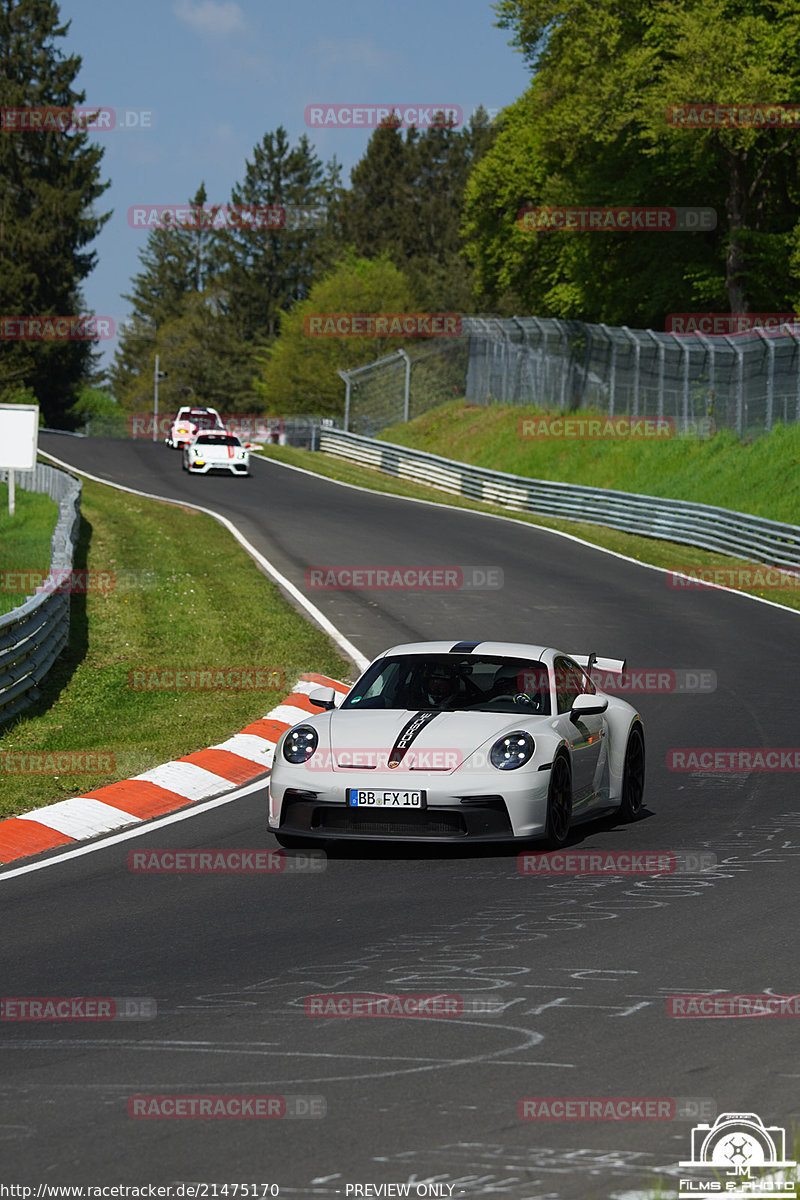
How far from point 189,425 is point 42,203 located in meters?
33.0

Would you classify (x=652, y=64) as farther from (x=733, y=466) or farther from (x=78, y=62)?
(x=78, y=62)

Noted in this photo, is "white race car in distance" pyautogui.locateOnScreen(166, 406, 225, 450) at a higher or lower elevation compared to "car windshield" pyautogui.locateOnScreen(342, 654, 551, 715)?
higher

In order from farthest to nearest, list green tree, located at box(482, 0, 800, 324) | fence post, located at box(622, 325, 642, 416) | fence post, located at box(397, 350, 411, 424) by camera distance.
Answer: fence post, located at box(397, 350, 411, 424)
fence post, located at box(622, 325, 642, 416)
green tree, located at box(482, 0, 800, 324)

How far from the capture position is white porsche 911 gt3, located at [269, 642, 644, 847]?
379 inches

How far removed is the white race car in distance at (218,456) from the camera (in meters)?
47.6

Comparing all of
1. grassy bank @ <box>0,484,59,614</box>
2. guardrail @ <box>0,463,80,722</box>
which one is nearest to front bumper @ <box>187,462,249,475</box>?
grassy bank @ <box>0,484,59,614</box>

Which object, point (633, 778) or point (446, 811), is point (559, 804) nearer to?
point (446, 811)

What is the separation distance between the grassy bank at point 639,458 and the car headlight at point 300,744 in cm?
2823

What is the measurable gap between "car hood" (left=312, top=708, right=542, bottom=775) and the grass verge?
18017mm

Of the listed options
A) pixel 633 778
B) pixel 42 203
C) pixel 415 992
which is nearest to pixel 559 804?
pixel 633 778

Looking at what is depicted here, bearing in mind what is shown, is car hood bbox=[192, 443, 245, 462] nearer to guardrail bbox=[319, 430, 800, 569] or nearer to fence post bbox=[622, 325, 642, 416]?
guardrail bbox=[319, 430, 800, 569]

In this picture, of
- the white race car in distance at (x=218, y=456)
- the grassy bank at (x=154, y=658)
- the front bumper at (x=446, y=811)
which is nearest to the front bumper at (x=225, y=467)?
the white race car in distance at (x=218, y=456)

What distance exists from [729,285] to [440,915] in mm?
Answer: 43530

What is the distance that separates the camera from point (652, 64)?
4634cm
